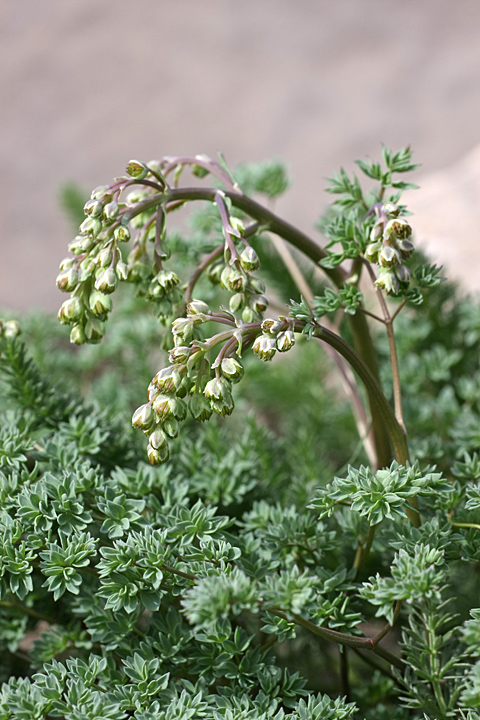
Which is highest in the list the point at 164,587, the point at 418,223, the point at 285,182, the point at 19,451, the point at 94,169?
the point at 94,169

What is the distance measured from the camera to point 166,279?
478 millimetres

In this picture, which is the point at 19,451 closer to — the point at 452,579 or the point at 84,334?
the point at 84,334

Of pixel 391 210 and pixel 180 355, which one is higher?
pixel 391 210

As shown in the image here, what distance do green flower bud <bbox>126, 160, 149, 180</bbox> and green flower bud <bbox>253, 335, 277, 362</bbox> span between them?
0.52ft

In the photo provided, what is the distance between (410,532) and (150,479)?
0.21 meters

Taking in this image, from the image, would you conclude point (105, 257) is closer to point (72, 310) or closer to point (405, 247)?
point (72, 310)

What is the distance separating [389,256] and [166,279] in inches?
6.3

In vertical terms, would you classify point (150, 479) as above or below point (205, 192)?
below

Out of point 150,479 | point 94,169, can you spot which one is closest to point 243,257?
point 150,479

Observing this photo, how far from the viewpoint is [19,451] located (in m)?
0.53

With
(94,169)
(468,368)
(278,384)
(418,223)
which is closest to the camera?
(468,368)

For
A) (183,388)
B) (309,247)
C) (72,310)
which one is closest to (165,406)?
(183,388)

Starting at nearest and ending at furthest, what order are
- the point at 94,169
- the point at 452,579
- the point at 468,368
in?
the point at 452,579
the point at 468,368
the point at 94,169

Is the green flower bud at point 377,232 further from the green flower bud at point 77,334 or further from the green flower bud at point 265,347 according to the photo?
the green flower bud at point 77,334
